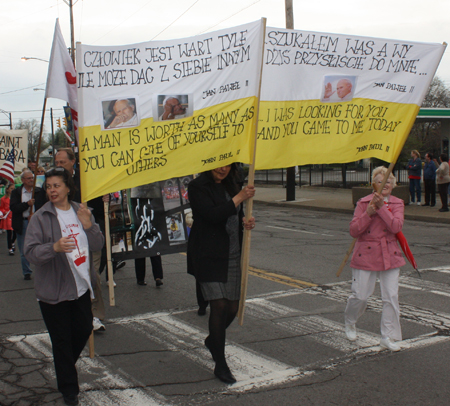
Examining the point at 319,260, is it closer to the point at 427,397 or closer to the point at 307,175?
the point at 427,397

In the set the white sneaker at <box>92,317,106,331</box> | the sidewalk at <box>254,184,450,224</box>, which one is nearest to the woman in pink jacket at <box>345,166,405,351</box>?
the white sneaker at <box>92,317,106,331</box>

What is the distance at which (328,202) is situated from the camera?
66.3ft

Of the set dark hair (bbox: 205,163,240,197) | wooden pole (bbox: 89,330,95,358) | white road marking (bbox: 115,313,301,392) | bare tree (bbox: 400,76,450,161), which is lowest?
white road marking (bbox: 115,313,301,392)

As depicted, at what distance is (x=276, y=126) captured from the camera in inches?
193

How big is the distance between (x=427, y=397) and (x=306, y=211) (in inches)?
588

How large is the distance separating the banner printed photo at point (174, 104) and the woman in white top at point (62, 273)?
57 centimetres

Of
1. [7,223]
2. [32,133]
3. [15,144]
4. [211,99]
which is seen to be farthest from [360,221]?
[32,133]

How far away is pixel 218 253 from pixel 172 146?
3.43ft

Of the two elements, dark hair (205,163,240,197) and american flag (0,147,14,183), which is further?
american flag (0,147,14,183)

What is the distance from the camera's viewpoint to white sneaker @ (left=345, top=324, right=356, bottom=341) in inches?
200

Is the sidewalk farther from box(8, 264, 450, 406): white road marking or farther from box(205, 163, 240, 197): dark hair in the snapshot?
box(205, 163, 240, 197): dark hair

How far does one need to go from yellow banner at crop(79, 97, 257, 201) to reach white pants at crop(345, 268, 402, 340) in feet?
5.22

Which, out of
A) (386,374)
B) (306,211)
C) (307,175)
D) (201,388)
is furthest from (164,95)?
(307,175)

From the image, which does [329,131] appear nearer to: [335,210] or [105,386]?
[105,386]
